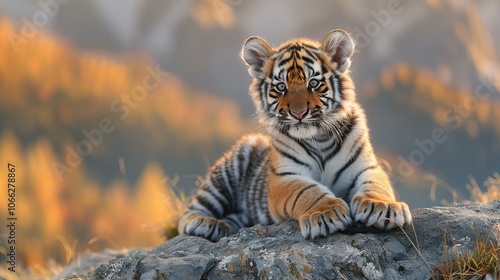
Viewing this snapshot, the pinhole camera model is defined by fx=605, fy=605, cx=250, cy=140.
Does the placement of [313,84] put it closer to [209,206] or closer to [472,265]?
[472,265]

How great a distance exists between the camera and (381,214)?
3500 millimetres

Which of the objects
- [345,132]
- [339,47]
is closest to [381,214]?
[345,132]

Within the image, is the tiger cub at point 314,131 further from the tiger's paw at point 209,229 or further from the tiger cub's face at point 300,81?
the tiger's paw at point 209,229

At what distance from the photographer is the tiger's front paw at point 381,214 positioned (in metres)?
3.49

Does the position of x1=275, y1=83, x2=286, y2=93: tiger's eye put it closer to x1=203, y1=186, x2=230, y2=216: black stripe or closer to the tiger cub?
the tiger cub

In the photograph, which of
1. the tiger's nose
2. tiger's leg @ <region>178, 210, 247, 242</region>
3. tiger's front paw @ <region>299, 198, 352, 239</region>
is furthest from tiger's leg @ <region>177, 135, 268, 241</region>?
tiger's front paw @ <region>299, 198, 352, 239</region>

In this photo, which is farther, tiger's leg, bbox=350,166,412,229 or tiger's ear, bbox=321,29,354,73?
tiger's ear, bbox=321,29,354,73

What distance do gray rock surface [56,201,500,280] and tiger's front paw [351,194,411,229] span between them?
9 centimetres

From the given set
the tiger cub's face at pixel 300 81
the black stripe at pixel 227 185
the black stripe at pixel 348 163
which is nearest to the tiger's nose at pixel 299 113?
the tiger cub's face at pixel 300 81

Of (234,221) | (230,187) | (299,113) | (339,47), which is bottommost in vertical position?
(234,221)

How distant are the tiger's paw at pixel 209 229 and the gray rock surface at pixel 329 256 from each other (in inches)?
38.3

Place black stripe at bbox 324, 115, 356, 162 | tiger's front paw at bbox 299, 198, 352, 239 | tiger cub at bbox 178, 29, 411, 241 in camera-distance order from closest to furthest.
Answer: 1. tiger's front paw at bbox 299, 198, 352, 239
2. tiger cub at bbox 178, 29, 411, 241
3. black stripe at bbox 324, 115, 356, 162

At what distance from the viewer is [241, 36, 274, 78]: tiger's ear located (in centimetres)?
442

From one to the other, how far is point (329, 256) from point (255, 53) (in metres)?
1.78
